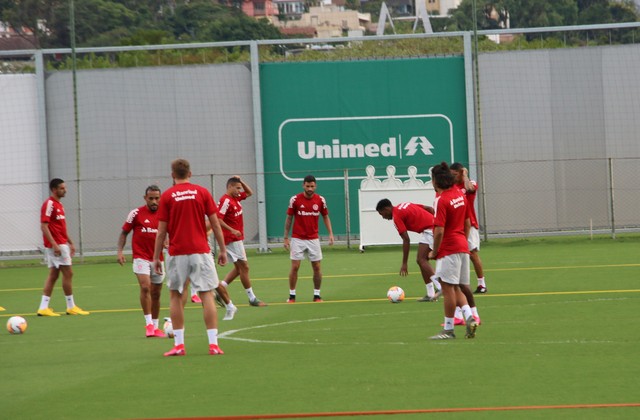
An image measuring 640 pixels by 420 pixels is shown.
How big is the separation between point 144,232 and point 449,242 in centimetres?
464

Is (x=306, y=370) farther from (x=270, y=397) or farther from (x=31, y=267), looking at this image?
(x=31, y=267)

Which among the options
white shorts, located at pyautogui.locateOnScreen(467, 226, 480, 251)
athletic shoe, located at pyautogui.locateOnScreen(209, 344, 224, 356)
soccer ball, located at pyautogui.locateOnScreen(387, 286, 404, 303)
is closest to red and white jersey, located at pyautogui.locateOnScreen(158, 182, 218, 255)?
athletic shoe, located at pyautogui.locateOnScreen(209, 344, 224, 356)

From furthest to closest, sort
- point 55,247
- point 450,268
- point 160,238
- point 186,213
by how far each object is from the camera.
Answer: point 55,247 → point 450,268 → point 160,238 → point 186,213

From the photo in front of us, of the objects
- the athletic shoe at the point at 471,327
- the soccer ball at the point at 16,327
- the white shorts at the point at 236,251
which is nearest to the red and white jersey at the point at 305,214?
the white shorts at the point at 236,251

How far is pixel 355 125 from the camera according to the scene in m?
35.4

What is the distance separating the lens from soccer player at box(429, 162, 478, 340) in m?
14.0

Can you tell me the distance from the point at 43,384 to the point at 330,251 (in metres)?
21.9

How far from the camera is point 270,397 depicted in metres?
10.5

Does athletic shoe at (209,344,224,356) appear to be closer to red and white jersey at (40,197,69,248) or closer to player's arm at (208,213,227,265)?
player's arm at (208,213,227,265)

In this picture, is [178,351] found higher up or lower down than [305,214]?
lower down

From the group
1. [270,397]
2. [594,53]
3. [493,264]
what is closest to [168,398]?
[270,397]

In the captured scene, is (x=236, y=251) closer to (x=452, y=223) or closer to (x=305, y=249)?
(x=305, y=249)

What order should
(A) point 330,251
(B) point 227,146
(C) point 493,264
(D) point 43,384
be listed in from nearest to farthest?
(D) point 43,384 → (C) point 493,264 → (A) point 330,251 → (B) point 227,146

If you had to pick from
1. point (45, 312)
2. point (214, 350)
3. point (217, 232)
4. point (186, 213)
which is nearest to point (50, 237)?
point (45, 312)
